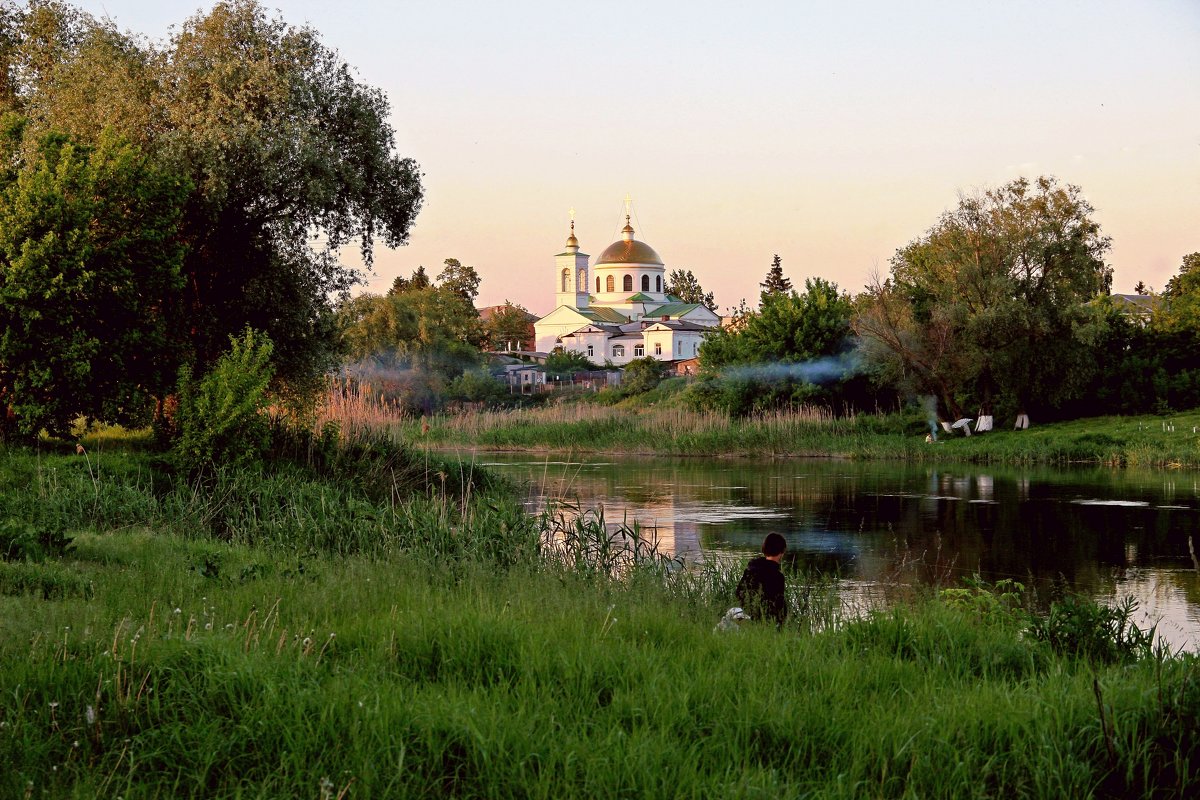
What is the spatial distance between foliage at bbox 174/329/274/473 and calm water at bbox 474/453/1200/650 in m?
4.93

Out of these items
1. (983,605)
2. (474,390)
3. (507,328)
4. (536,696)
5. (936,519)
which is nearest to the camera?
(536,696)

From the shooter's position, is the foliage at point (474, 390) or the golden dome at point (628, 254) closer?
the foliage at point (474, 390)

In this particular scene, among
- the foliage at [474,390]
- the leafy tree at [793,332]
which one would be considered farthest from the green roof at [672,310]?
the leafy tree at [793,332]

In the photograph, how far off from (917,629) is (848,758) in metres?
2.83

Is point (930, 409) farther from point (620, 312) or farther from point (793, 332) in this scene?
point (620, 312)

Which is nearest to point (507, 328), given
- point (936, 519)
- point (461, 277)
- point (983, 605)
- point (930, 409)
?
point (461, 277)

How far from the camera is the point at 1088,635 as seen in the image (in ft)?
27.8

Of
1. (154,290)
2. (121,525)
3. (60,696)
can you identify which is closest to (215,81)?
(154,290)

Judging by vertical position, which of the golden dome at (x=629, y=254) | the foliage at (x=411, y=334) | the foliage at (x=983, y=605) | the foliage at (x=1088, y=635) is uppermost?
the golden dome at (x=629, y=254)

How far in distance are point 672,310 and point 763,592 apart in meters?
115

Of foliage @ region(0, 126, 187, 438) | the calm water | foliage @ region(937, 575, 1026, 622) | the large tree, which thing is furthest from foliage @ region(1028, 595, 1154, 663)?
the large tree

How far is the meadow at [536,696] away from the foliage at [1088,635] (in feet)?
0.07

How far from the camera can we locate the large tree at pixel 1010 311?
43375 mm

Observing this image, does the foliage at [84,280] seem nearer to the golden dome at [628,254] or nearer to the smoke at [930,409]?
the smoke at [930,409]
